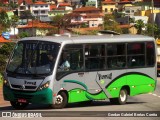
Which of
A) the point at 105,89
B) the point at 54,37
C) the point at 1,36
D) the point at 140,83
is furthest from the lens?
the point at 1,36

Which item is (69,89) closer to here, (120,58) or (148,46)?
(120,58)

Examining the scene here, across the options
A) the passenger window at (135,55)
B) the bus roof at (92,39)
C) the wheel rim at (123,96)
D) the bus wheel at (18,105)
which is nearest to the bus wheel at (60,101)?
the bus wheel at (18,105)

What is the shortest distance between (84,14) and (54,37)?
171m

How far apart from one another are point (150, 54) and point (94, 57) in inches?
127

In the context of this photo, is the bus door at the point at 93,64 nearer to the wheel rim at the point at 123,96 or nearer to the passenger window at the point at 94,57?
the passenger window at the point at 94,57

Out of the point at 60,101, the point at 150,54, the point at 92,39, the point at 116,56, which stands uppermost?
the point at 92,39

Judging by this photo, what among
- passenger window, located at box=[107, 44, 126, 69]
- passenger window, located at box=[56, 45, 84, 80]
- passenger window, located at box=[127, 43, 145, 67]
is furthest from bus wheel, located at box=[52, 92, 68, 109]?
A: passenger window, located at box=[127, 43, 145, 67]

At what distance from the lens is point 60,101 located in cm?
1834

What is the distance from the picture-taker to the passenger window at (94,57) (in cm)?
1941

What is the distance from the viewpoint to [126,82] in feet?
69.6

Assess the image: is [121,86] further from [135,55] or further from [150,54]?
[150,54]

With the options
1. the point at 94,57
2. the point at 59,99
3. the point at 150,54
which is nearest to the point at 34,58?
the point at 59,99

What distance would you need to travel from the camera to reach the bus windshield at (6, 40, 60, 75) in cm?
1798

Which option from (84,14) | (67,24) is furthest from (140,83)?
(84,14)
